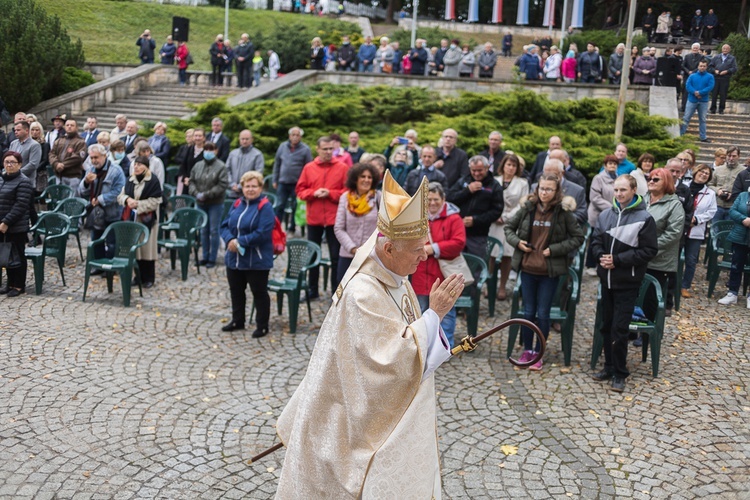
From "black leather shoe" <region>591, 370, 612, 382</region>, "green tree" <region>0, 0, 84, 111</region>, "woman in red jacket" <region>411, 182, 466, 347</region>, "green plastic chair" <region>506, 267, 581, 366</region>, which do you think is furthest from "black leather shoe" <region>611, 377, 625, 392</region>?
"green tree" <region>0, 0, 84, 111</region>

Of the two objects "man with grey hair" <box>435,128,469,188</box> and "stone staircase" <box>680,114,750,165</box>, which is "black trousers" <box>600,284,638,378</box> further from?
"stone staircase" <box>680,114,750,165</box>

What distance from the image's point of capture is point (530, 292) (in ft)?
27.8

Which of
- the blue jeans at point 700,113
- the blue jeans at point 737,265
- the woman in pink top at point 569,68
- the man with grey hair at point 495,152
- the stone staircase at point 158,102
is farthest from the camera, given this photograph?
the woman in pink top at point 569,68

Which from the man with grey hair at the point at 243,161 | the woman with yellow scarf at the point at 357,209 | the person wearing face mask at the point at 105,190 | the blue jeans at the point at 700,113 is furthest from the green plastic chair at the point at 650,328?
the blue jeans at the point at 700,113

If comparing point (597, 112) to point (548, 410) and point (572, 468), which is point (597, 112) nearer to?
point (548, 410)

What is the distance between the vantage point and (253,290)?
9273 millimetres

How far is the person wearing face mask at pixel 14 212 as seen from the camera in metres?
9.99

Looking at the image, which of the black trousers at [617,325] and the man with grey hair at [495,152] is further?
the man with grey hair at [495,152]

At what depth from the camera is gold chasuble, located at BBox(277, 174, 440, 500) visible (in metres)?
4.00

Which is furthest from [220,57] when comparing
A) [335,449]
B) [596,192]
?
[335,449]

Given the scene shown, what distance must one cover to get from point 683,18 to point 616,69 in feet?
72.9

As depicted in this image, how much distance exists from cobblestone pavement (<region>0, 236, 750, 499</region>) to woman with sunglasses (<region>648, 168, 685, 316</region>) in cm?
87

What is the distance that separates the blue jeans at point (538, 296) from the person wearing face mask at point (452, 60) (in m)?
18.2

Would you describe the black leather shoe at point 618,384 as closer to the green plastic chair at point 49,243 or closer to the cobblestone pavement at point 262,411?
the cobblestone pavement at point 262,411
